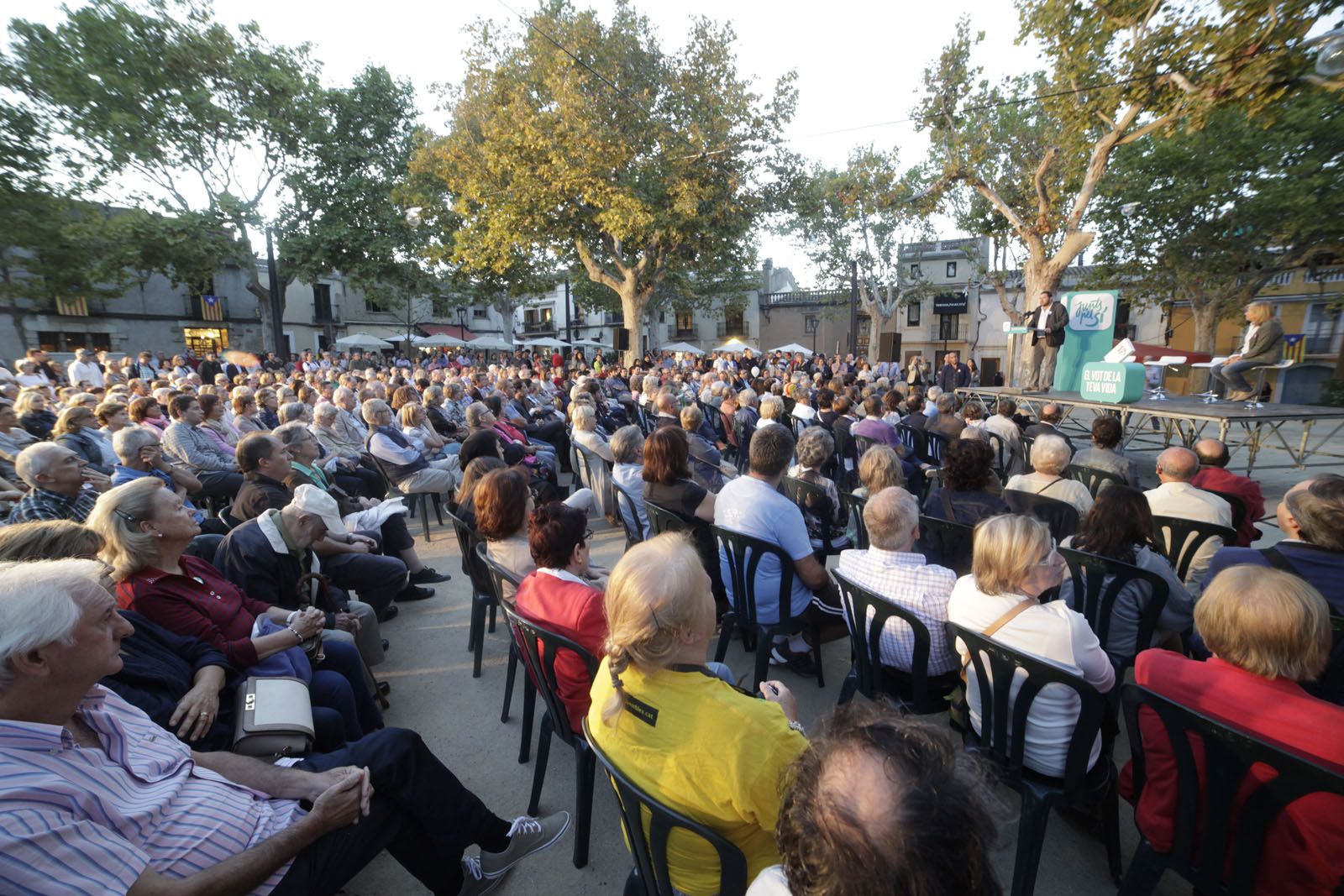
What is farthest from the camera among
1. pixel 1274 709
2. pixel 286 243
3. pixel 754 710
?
pixel 286 243

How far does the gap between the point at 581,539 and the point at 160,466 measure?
374cm

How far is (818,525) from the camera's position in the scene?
3795 mm

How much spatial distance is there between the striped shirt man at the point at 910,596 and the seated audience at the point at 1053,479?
5.57ft

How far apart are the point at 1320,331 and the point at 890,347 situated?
17.6 meters

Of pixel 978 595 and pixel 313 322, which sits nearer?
pixel 978 595

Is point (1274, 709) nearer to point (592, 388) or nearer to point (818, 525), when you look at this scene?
point (818, 525)

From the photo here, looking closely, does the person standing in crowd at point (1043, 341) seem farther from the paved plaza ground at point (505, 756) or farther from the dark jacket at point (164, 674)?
the dark jacket at point (164, 674)

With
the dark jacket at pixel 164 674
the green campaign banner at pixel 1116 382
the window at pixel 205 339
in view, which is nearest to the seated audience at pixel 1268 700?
the dark jacket at pixel 164 674

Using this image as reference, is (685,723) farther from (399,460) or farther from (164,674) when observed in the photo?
(399,460)

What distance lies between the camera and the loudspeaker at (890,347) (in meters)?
35.4

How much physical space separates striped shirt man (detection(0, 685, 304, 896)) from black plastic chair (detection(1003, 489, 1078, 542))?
11.7ft

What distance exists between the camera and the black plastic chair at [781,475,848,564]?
3.72 metres

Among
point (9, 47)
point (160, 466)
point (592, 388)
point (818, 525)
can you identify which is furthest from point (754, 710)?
point (9, 47)

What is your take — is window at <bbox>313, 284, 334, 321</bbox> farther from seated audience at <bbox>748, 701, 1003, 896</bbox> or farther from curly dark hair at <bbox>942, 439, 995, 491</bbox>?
seated audience at <bbox>748, 701, 1003, 896</bbox>
